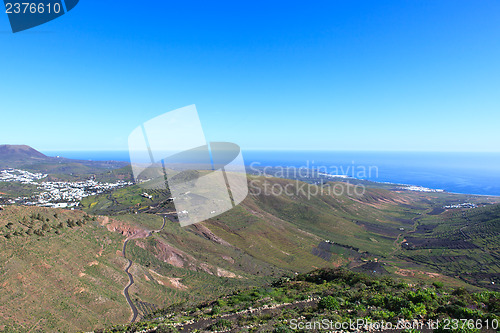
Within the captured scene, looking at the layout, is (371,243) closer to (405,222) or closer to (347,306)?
(405,222)

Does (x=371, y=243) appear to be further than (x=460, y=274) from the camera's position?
Yes

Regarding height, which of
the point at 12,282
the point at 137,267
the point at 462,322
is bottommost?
the point at 137,267

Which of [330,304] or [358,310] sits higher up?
[358,310]

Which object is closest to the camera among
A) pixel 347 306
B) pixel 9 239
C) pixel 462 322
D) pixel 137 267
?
pixel 462 322

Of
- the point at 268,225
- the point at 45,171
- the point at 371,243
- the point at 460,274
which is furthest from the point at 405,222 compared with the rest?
the point at 45,171

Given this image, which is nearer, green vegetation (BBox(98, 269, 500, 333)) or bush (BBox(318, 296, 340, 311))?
green vegetation (BBox(98, 269, 500, 333))

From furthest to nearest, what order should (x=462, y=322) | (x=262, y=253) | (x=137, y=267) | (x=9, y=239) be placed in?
(x=262, y=253) → (x=137, y=267) → (x=9, y=239) → (x=462, y=322)

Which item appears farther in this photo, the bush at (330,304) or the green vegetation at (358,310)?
the bush at (330,304)

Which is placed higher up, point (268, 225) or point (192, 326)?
point (192, 326)

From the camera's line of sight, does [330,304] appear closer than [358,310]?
No

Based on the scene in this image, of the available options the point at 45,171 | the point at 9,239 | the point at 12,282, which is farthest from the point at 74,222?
the point at 45,171
